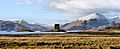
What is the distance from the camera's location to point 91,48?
156 ft

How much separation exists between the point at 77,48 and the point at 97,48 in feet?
10.1

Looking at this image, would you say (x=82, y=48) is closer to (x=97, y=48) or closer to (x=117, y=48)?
(x=97, y=48)

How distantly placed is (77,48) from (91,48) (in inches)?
85.2

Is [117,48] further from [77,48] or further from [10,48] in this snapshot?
[10,48]

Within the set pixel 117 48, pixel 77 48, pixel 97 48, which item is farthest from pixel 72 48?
pixel 117 48

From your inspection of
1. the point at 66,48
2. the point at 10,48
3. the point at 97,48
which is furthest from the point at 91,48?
the point at 10,48

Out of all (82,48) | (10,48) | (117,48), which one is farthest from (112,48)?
(10,48)

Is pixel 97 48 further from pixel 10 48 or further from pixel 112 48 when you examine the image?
pixel 10 48

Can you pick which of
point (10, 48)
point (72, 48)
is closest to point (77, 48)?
point (72, 48)

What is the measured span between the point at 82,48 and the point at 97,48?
94.0 inches

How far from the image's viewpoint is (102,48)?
47000 mm

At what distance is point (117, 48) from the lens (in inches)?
1889

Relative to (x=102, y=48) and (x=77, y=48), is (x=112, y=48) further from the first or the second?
(x=77, y=48)

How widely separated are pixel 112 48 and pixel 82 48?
4643 millimetres
